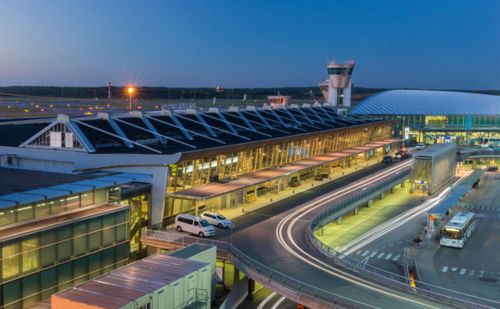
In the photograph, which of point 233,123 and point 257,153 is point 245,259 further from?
point 233,123

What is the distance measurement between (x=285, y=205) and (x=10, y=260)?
89.5 feet

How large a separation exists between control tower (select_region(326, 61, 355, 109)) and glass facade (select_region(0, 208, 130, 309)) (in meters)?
101

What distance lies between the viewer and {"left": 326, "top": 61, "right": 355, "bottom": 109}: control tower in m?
128

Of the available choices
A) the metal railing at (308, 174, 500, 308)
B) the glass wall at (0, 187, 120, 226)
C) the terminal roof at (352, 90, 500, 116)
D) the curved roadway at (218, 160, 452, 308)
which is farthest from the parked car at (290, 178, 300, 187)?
the terminal roof at (352, 90, 500, 116)

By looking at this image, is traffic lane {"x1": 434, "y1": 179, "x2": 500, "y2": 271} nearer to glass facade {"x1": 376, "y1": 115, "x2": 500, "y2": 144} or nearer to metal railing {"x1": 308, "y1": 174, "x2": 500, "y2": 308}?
metal railing {"x1": 308, "y1": 174, "x2": 500, "y2": 308}

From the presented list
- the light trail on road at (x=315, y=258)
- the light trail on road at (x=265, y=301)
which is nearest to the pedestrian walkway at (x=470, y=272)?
the light trail on road at (x=315, y=258)

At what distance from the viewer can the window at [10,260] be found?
26.0 metres

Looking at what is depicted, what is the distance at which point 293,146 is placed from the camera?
6631 centimetres

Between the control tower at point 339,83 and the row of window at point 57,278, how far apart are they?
10105 cm

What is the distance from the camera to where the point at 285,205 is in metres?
49.8

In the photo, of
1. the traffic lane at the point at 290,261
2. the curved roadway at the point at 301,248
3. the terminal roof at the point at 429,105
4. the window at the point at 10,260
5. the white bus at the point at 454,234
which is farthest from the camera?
the terminal roof at the point at 429,105

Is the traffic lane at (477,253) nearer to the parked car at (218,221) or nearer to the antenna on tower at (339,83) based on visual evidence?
the parked car at (218,221)

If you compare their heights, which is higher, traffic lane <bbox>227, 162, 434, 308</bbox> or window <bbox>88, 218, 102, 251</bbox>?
window <bbox>88, 218, 102, 251</bbox>

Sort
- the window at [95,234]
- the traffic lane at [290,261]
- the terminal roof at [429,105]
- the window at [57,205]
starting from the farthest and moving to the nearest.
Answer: the terminal roof at [429,105], the window at [95,234], the window at [57,205], the traffic lane at [290,261]
